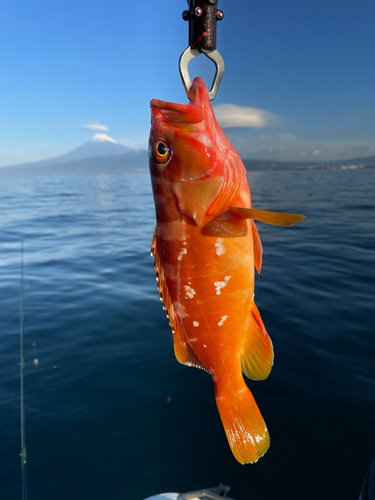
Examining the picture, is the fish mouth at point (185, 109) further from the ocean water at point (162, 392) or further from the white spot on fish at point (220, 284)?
the ocean water at point (162, 392)

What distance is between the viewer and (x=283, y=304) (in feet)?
30.2

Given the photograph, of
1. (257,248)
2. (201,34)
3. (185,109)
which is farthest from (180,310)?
(201,34)

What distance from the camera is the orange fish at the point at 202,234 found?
1823mm

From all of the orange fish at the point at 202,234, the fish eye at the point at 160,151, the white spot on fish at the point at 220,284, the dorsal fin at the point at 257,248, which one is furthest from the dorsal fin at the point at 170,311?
the dorsal fin at the point at 257,248

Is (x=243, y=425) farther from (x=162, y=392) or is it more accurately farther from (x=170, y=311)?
(x=162, y=392)

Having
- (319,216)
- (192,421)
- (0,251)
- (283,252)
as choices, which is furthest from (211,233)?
(319,216)

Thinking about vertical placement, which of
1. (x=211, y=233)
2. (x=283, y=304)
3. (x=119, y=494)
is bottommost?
(x=119, y=494)

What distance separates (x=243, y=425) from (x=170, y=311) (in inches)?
32.8

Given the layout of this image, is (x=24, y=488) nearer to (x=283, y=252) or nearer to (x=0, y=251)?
(x=283, y=252)

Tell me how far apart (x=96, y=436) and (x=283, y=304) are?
19.0 feet

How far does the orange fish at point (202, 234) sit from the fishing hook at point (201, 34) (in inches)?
5.1

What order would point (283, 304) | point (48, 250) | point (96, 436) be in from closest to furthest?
point (96, 436), point (283, 304), point (48, 250)

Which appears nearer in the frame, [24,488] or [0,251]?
[24,488]

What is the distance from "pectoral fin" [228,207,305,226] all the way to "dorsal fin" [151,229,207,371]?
1.62 ft
